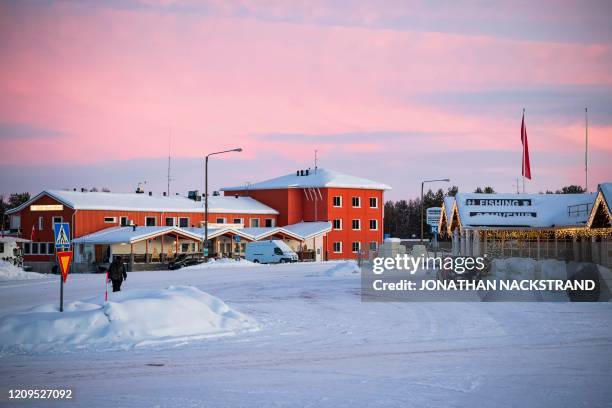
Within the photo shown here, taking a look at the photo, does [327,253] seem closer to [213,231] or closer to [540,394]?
[213,231]

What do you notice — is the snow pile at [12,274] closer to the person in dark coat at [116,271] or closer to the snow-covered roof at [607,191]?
the person in dark coat at [116,271]

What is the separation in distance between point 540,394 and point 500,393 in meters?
0.57

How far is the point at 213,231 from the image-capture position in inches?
2638

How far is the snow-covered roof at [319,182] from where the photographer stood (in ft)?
268

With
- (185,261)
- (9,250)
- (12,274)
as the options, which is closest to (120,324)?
(12,274)

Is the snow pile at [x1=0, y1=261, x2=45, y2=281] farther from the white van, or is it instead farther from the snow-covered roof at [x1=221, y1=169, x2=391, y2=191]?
the snow-covered roof at [x1=221, y1=169, x2=391, y2=191]

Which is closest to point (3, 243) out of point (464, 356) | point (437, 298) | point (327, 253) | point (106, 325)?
point (327, 253)

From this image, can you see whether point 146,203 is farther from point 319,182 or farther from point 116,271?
point 116,271

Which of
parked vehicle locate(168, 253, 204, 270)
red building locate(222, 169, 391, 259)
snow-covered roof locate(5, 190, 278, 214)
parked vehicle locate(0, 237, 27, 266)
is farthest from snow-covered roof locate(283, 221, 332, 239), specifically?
parked vehicle locate(0, 237, 27, 266)

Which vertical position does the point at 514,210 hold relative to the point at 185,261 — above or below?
above

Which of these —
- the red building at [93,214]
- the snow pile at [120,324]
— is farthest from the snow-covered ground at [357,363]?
the red building at [93,214]

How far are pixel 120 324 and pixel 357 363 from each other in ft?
19.6

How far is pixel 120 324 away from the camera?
16953 mm

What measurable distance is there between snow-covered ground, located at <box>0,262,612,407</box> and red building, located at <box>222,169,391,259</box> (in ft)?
188
